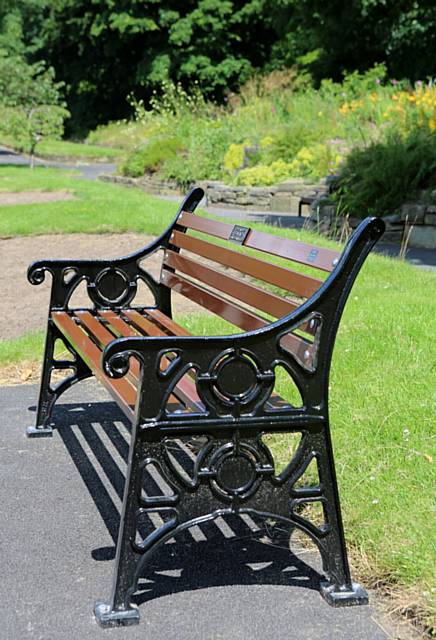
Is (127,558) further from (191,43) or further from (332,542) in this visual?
(191,43)

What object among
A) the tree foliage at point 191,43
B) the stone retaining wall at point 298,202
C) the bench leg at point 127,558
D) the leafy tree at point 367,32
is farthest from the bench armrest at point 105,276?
the tree foliage at point 191,43

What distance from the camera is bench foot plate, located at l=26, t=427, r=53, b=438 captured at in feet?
15.4

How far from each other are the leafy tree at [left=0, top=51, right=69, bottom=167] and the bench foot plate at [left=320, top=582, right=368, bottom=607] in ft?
79.8

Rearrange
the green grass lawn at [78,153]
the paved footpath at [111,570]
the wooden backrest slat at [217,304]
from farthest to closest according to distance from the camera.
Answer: the green grass lawn at [78,153], the wooden backrest slat at [217,304], the paved footpath at [111,570]

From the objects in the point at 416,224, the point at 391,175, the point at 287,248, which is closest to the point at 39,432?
the point at 287,248

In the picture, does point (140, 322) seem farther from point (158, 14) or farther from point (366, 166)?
point (158, 14)

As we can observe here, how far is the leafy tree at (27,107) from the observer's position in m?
26.2

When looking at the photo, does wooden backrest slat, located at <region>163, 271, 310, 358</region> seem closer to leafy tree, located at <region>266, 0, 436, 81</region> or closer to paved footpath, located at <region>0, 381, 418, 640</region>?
paved footpath, located at <region>0, 381, 418, 640</region>

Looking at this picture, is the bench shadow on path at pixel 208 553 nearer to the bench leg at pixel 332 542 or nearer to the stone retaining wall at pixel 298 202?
the bench leg at pixel 332 542

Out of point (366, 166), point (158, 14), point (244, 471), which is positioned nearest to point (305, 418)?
point (244, 471)

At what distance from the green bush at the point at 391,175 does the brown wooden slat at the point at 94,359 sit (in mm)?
7953

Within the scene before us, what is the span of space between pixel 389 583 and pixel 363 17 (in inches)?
975

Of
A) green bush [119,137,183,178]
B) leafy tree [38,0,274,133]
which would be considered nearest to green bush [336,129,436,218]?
green bush [119,137,183,178]

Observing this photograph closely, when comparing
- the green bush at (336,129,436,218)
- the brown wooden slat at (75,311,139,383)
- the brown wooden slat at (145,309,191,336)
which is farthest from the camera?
the green bush at (336,129,436,218)
